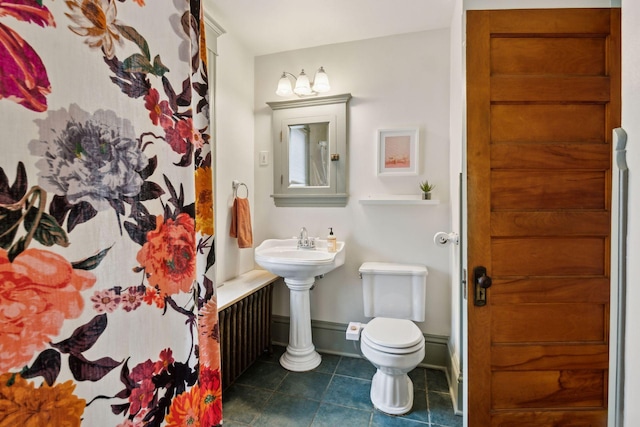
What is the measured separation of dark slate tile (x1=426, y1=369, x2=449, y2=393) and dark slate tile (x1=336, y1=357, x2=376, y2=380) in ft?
1.26

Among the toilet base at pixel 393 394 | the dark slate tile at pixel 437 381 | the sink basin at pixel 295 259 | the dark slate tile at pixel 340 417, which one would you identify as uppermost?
the sink basin at pixel 295 259

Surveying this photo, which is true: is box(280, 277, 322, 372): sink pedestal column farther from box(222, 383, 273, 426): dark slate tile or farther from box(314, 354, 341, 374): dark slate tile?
box(222, 383, 273, 426): dark slate tile

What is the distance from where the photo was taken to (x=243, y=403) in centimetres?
179

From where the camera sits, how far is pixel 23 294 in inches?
13.2

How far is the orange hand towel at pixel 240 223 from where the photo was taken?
225 centimetres

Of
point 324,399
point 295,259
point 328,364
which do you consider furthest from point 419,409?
point 295,259

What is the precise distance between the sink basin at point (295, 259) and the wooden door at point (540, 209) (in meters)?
0.98

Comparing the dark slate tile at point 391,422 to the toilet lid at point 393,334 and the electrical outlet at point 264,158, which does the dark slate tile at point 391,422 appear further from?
the electrical outlet at point 264,158

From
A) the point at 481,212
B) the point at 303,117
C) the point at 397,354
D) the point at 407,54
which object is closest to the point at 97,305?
the point at 481,212

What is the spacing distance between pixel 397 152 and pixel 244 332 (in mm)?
1711

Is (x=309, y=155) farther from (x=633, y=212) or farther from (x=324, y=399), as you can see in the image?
(x=633, y=212)

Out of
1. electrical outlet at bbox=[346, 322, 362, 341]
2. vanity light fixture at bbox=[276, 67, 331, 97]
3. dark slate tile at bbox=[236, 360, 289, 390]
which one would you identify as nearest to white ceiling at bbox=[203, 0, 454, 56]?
vanity light fixture at bbox=[276, 67, 331, 97]

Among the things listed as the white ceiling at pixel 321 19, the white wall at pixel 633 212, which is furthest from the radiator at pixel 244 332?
the white ceiling at pixel 321 19

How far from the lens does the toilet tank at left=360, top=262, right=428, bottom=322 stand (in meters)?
2.08
